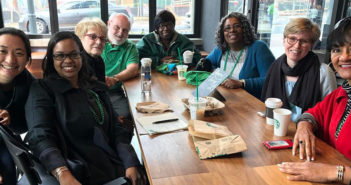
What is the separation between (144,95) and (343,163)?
1.23 m

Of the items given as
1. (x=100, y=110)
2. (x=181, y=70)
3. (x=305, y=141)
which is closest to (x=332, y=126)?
(x=305, y=141)

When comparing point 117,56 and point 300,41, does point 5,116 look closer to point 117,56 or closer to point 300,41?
point 117,56

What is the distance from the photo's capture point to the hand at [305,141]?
1172 millimetres

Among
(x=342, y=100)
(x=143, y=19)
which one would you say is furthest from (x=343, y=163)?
(x=143, y=19)

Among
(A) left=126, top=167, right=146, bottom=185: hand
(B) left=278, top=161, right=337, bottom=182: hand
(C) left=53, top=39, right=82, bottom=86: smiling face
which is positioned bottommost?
(A) left=126, top=167, right=146, bottom=185: hand

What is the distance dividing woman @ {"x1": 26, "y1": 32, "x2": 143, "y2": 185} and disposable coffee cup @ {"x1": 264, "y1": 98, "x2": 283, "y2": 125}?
67cm

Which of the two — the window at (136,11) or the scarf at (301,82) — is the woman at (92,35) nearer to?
the scarf at (301,82)

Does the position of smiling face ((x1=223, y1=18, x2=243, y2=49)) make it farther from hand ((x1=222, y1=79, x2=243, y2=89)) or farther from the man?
the man

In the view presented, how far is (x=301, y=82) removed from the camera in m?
1.81

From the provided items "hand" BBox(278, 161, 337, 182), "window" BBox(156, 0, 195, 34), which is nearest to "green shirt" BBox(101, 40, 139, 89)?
"hand" BBox(278, 161, 337, 182)

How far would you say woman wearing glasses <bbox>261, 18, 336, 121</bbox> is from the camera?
175 cm

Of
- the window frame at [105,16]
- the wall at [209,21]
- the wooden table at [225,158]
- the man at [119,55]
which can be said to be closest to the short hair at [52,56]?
the wooden table at [225,158]

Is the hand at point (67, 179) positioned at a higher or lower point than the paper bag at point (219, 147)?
lower

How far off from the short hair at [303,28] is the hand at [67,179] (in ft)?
4.78
